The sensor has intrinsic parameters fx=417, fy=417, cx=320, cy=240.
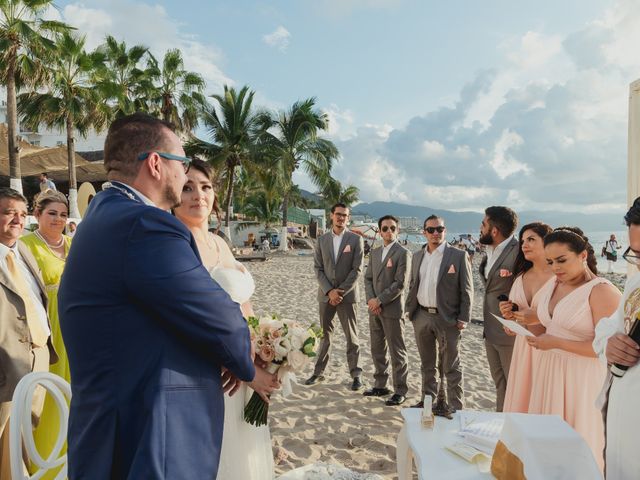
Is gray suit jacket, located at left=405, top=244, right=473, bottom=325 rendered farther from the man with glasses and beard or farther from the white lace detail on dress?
the white lace detail on dress

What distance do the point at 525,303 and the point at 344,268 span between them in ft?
8.88

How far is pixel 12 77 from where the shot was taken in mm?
16344

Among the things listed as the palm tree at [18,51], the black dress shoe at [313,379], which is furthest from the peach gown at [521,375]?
the palm tree at [18,51]

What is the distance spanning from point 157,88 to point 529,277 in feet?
82.0

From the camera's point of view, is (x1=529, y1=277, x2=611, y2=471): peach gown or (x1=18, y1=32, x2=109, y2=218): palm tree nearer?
(x1=529, y1=277, x2=611, y2=471): peach gown

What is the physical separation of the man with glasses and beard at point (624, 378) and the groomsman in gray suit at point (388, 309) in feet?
10.4

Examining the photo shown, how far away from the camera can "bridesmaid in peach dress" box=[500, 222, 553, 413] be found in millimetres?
3588

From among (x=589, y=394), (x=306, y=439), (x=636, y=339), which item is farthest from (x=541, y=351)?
(x=306, y=439)

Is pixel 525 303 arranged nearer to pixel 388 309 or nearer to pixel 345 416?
pixel 388 309

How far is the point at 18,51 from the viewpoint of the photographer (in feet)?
53.2

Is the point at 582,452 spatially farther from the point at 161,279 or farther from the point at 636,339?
the point at 161,279

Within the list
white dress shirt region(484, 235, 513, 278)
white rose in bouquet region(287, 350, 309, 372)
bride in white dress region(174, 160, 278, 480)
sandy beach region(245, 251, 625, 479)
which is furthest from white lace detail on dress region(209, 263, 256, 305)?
white dress shirt region(484, 235, 513, 278)

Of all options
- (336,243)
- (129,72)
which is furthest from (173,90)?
(336,243)

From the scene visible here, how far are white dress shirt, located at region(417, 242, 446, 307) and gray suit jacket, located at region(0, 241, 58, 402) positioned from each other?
410 cm
